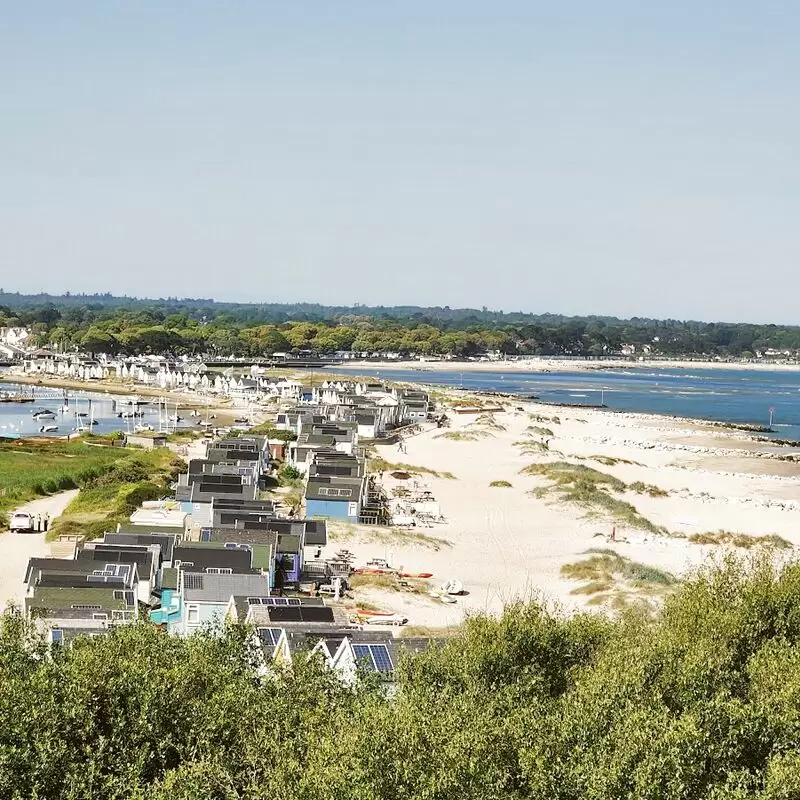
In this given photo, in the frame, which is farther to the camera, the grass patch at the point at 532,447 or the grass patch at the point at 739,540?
the grass patch at the point at 532,447

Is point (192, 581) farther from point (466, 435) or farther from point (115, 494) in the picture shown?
point (466, 435)

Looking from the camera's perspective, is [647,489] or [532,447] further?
[532,447]

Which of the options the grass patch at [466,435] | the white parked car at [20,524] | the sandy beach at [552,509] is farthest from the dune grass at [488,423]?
the white parked car at [20,524]

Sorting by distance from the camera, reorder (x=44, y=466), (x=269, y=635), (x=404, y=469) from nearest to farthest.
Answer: (x=269, y=635)
(x=44, y=466)
(x=404, y=469)

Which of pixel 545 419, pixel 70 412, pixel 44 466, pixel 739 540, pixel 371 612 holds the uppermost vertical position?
pixel 545 419

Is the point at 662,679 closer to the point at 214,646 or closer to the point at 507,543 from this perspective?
the point at 214,646

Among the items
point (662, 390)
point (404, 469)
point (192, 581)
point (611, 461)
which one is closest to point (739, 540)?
point (404, 469)

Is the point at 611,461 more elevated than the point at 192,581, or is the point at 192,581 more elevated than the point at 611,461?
the point at 192,581

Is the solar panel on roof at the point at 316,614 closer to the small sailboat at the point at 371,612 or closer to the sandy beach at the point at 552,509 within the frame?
the small sailboat at the point at 371,612
